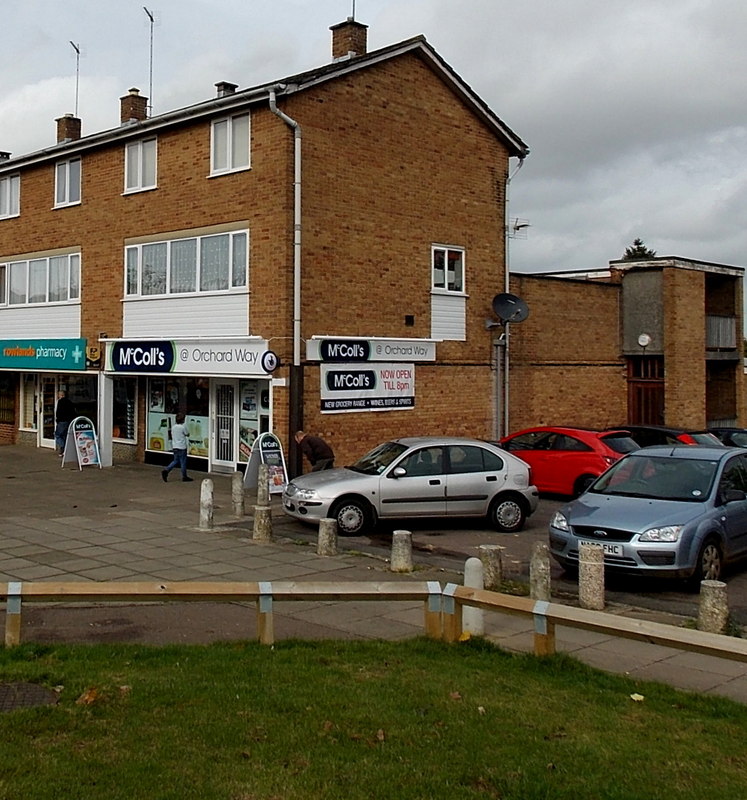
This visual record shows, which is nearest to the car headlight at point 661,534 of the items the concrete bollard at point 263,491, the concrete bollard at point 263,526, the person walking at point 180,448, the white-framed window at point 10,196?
the concrete bollard at point 263,526

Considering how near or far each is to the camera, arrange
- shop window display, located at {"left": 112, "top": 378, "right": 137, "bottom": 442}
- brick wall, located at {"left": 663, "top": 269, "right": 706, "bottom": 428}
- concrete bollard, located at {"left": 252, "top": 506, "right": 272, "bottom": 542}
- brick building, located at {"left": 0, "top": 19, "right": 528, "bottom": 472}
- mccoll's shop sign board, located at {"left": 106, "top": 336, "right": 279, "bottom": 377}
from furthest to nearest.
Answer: brick wall, located at {"left": 663, "top": 269, "right": 706, "bottom": 428} < shop window display, located at {"left": 112, "top": 378, "right": 137, "bottom": 442} < brick building, located at {"left": 0, "top": 19, "right": 528, "bottom": 472} < mccoll's shop sign board, located at {"left": 106, "top": 336, "right": 279, "bottom": 377} < concrete bollard, located at {"left": 252, "top": 506, "right": 272, "bottom": 542}

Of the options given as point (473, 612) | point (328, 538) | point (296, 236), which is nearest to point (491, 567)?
point (473, 612)

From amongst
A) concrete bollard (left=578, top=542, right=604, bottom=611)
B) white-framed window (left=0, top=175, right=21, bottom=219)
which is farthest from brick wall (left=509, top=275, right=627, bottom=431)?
concrete bollard (left=578, top=542, right=604, bottom=611)

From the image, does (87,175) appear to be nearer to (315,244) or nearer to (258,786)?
(315,244)

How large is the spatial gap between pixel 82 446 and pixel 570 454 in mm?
11532

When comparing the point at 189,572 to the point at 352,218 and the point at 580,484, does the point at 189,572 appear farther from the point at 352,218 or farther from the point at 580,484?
the point at 352,218

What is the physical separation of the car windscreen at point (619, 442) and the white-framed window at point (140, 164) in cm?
1168

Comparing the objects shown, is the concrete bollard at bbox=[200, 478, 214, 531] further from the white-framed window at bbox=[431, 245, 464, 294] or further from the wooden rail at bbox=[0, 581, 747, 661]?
the white-framed window at bbox=[431, 245, 464, 294]

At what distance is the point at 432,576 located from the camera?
11719 mm

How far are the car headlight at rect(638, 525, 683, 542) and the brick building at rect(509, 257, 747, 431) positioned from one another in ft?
47.7

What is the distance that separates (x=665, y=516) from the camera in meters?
11.0

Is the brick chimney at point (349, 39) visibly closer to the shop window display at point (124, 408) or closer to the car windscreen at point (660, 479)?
the shop window display at point (124, 408)

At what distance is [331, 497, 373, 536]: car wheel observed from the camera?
1448 cm

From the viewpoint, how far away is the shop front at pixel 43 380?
25455mm
